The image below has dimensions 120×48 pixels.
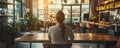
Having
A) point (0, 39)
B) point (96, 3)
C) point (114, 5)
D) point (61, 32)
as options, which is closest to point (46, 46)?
point (61, 32)

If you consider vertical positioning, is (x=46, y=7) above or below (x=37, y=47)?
above

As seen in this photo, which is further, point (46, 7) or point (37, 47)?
point (46, 7)

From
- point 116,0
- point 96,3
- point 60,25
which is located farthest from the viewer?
point 96,3

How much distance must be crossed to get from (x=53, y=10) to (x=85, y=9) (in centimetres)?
249

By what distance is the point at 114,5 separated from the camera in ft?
33.2

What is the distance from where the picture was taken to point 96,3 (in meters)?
17.0

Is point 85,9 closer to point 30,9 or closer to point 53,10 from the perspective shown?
point 53,10

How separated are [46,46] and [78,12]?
1593 cm

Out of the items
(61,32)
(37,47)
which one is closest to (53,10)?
(37,47)

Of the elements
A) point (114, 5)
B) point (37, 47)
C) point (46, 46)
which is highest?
point (114, 5)

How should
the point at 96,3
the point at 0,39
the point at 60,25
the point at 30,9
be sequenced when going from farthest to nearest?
1. the point at 30,9
2. the point at 96,3
3. the point at 0,39
4. the point at 60,25

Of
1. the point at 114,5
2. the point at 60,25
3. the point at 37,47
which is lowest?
the point at 37,47

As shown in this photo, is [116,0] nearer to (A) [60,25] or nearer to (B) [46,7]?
(A) [60,25]

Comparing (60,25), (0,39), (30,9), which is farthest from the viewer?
(30,9)
